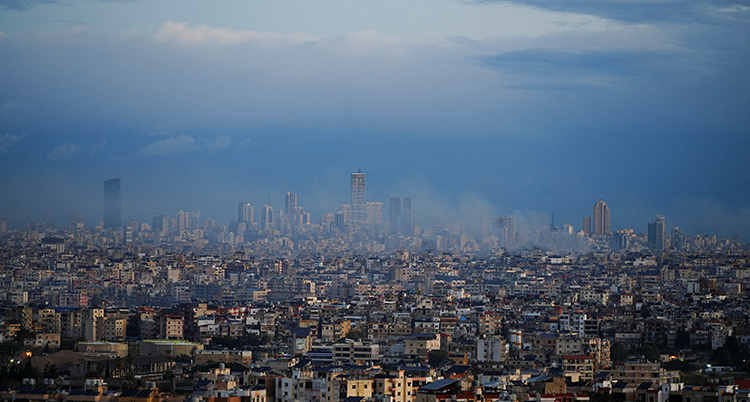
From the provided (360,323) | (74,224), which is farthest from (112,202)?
(360,323)

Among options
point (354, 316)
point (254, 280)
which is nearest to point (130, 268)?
point (254, 280)

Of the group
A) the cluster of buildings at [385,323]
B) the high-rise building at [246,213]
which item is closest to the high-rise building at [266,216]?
the high-rise building at [246,213]

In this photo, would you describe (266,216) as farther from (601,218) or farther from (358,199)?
(601,218)

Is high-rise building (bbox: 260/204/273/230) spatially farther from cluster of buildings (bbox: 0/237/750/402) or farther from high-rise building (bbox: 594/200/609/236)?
cluster of buildings (bbox: 0/237/750/402)

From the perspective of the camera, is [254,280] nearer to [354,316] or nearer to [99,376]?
[354,316]

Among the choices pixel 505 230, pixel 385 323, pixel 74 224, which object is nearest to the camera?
pixel 385 323

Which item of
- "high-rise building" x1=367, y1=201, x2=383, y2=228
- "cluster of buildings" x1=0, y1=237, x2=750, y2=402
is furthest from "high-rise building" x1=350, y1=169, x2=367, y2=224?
"cluster of buildings" x1=0, y1=237, x2=750, y2=402
